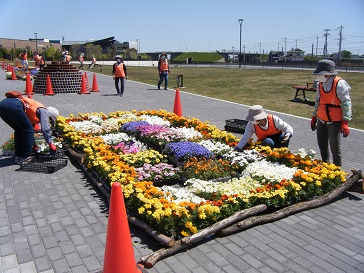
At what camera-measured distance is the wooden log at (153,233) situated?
12.8ft

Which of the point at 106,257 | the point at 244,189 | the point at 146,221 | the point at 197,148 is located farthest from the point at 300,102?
the point at 106,257

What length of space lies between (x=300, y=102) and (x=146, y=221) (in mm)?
12563

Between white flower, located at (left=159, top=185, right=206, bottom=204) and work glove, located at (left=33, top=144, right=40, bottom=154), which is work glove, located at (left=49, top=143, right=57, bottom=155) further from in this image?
white flower, located at (left=159, top=185, right=206, bottom=204)

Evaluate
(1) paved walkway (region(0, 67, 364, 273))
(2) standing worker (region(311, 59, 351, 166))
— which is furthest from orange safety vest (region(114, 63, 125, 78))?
(2) standing worker (region(311, 59, 351, 166))

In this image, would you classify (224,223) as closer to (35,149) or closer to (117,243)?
(117,243)

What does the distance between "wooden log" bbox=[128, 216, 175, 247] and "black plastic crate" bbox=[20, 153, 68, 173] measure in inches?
101

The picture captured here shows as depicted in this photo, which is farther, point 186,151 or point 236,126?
point 236,126

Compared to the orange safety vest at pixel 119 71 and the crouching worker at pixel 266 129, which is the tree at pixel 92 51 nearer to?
the orange safety vest at pixel 119 71

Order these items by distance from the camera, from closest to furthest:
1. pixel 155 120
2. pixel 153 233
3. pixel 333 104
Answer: pixel 153 233 < pixel 333 104 < pixel 155 120

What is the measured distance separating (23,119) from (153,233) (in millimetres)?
3583

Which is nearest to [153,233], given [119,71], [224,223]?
[224,223]

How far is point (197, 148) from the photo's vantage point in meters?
6.68

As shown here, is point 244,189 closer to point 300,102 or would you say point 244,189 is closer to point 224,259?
point 224,259

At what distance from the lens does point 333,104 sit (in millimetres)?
5746
